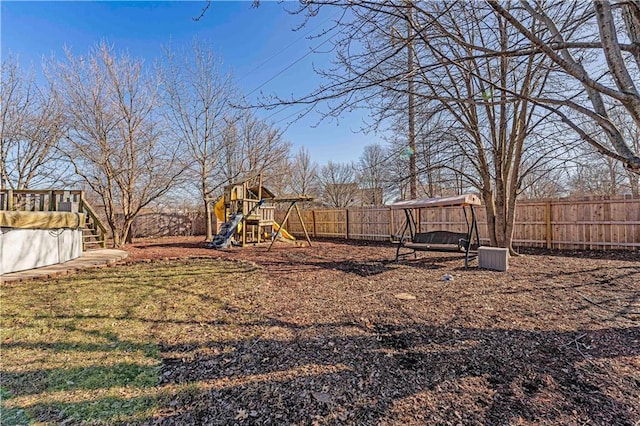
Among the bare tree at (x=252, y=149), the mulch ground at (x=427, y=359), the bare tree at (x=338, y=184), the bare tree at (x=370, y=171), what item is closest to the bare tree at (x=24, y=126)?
the bare tree at (x=252, y=149)

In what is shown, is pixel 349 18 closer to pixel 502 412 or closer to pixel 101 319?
pixel 502 412

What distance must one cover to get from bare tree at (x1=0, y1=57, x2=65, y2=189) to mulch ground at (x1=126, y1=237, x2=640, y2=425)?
10367 mm

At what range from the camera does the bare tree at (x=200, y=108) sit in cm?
1253

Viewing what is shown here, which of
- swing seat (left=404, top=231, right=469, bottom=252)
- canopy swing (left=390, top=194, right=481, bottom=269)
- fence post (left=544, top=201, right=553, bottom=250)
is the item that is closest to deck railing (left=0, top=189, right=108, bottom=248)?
canopy swing (left=390, top=194, right=481, bottom=269)

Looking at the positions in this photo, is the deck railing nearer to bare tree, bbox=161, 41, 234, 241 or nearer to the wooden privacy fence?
bare tree, bbox=161, 41, 234, 241

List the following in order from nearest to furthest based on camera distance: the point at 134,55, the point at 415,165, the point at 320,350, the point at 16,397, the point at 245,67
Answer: the point at 16,397 → the point at 320,350 → the point at 415,165 → the point at 134,55 → the point at 245,67

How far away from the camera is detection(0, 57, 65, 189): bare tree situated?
9.33 m

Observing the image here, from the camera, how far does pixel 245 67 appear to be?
12.5 m

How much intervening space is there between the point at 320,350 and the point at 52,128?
11.9 meters

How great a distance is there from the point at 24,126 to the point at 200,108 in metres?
5.82

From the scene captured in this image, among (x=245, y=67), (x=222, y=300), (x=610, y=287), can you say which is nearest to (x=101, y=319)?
(x=222, y=300)

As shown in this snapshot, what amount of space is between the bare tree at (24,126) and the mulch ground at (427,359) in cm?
1037

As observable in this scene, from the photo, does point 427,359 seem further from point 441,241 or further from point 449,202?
point 441,241

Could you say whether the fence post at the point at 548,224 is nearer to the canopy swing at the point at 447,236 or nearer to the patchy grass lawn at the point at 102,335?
the canopy swing at the point at 447,236
